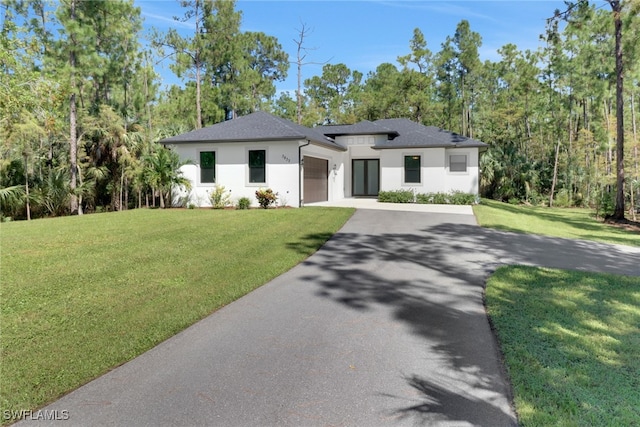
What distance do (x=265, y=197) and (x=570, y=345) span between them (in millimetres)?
12707

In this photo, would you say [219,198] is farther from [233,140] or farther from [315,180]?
[315,180]

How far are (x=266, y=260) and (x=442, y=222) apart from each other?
6.88m

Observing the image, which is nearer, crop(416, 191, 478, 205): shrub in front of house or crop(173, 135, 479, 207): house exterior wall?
crop(173, 135, 479, 207): house exterior wall

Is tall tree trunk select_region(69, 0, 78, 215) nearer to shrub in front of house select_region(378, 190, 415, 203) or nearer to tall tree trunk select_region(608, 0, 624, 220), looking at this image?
shrub in front of house select_region(378, 190, 415, 203)

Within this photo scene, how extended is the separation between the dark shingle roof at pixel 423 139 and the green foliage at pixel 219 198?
26.4 feet

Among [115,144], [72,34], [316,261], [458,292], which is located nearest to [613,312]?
[458,292]

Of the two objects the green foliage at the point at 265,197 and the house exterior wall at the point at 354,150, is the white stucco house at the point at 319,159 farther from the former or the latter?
the green foliage at the point at 265,197

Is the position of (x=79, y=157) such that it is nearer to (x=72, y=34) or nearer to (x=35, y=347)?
(x=72, y=34)

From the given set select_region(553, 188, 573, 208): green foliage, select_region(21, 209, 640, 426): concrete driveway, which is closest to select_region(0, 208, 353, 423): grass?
select_region(21, 209, 640, 426): concrete driveway

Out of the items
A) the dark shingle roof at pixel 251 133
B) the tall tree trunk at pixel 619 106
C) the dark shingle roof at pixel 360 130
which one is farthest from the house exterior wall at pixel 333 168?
the tall tree trunk at pixel 619 106

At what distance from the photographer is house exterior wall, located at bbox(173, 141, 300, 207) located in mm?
15828

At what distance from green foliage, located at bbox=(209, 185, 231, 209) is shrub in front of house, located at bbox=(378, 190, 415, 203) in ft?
24.2

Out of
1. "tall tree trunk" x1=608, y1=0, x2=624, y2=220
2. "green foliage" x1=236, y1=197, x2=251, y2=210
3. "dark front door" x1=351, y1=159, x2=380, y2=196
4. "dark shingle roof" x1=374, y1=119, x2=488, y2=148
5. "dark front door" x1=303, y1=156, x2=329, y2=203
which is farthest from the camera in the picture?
"dark front door" x1=351, y1=159, x2=380, y2=196

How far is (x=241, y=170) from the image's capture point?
53.9 ft
